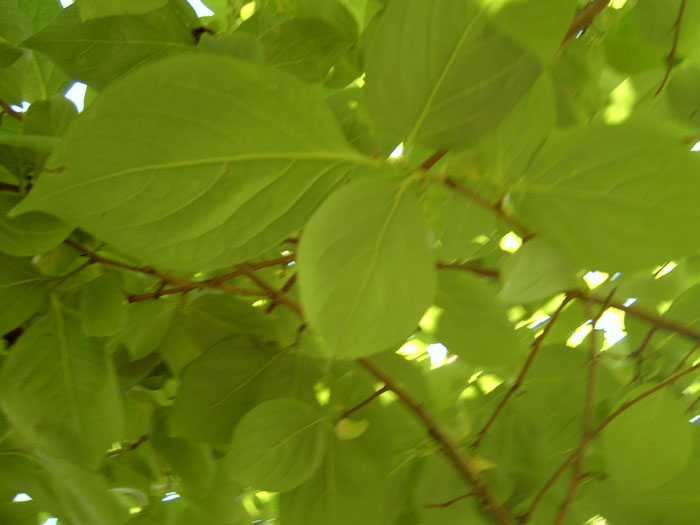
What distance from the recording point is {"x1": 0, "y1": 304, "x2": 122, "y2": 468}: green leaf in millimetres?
322

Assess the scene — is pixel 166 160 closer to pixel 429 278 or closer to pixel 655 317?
pixel 429 278

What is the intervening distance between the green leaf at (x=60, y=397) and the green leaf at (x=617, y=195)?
22 cm

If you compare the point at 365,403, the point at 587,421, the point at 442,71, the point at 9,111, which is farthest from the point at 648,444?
the point at 9,111

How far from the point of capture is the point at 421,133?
239 millimetres

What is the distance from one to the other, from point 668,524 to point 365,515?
0.65 ft

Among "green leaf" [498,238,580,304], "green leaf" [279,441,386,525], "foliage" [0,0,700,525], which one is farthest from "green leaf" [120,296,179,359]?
"green leaf" [498,238,580,304]

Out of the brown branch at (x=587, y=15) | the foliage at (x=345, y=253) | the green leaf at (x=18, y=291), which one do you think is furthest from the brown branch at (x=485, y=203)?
the green leaf at (x=18, y=291)

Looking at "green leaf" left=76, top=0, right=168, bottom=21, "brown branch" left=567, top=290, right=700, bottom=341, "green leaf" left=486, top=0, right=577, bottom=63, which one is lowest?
"brown branch" left=567, top=290, right=700, bottom=341

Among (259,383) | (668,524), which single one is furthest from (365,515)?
(668,524)

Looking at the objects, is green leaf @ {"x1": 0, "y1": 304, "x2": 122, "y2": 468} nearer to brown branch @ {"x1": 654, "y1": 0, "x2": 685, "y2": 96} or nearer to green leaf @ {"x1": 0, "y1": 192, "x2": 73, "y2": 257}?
green leaf @ {"x1": 0, "y1": 192, "x2": 73, "y2": 257}

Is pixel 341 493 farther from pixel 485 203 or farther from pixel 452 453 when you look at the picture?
pixel 485 203

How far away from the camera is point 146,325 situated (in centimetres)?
39

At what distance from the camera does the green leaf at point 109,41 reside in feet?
1.12

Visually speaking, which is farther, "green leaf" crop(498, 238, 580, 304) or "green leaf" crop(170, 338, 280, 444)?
"green leaf" crop(170, 338, 280, 444)
